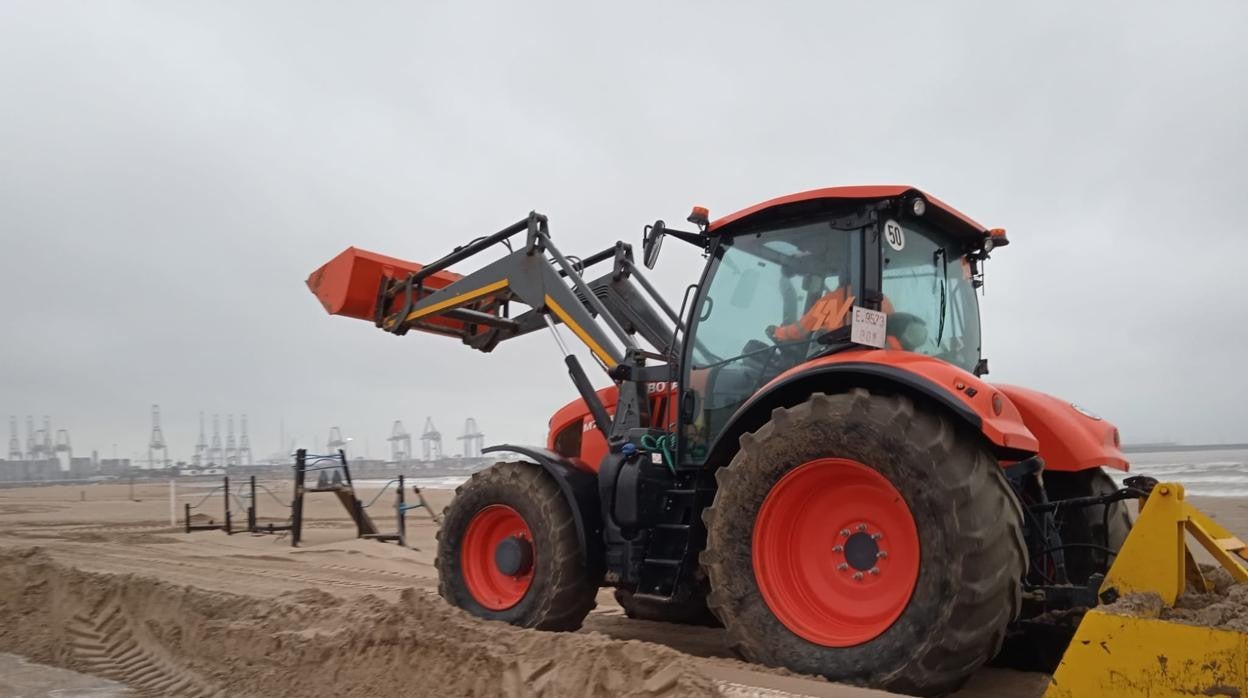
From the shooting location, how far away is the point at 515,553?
17.1ft

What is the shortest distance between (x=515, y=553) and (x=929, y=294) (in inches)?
110

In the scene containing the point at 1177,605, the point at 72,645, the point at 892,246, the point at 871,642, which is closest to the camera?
the point at 1177,605

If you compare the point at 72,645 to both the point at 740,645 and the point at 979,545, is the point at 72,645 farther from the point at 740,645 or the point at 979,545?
the point at 979,545

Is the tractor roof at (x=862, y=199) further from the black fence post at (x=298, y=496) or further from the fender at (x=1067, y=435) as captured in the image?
the black fence post at (x=298, y=496)

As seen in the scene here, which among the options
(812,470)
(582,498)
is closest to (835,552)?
(812,470)

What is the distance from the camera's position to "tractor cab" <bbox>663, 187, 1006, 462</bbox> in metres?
4.24

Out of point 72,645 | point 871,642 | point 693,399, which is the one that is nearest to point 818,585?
point 871,642

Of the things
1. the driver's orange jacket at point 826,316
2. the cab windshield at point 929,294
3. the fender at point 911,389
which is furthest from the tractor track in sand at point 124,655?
the cab windshield at point 929,294

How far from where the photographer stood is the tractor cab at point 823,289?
13.9 ft

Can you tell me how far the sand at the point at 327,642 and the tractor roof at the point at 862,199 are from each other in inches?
87.8

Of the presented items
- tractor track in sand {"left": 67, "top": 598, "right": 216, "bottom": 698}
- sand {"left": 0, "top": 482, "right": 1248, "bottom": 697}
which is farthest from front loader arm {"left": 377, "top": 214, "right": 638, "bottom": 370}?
tractor track in sand {"left": 67, "top": 598, "right": 216, "bottom": 698}

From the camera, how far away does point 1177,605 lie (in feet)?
10.3

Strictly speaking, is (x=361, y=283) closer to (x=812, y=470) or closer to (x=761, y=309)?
(x=761, y=309)

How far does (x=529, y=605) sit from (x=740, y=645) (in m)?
1.65
